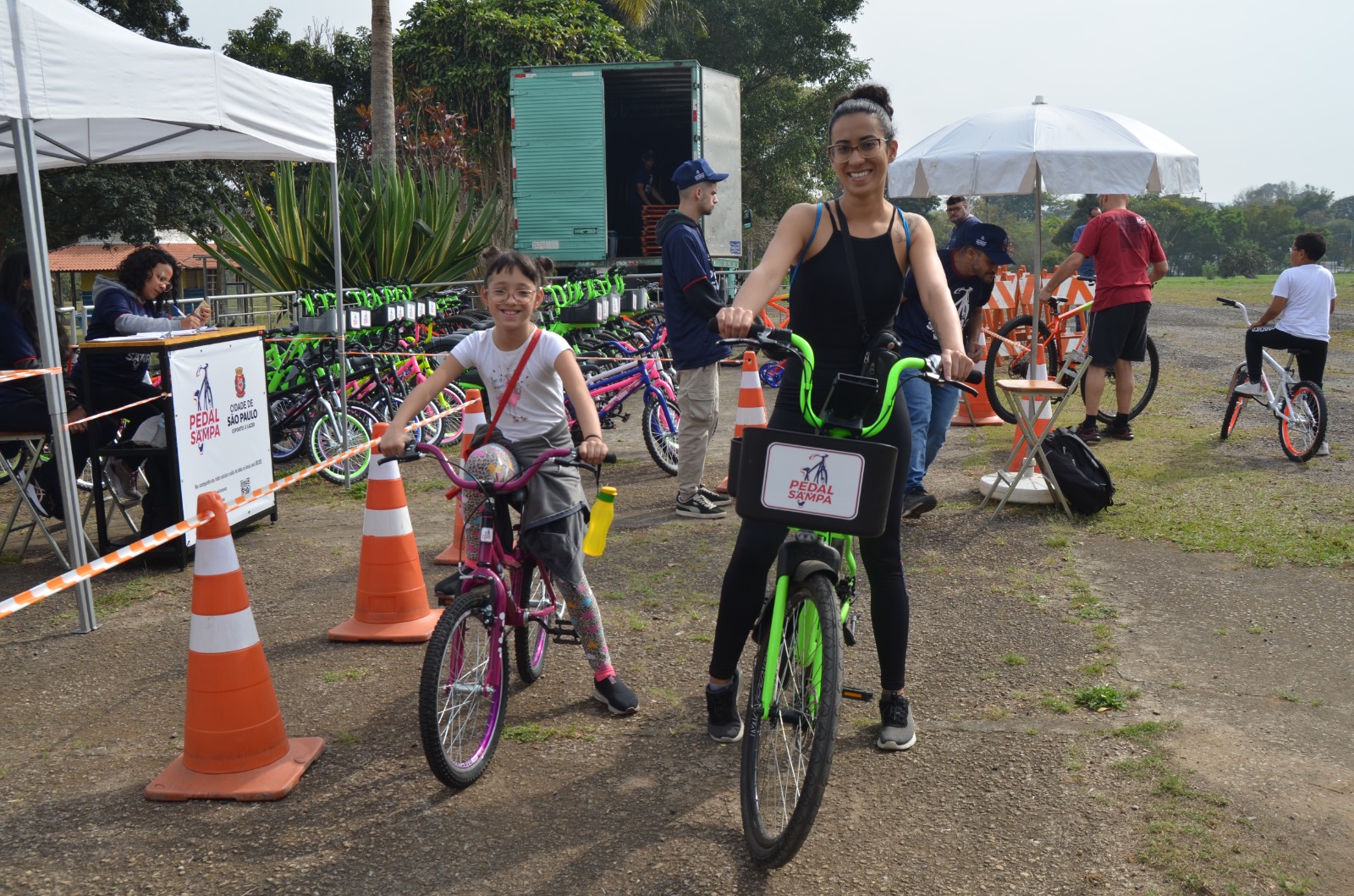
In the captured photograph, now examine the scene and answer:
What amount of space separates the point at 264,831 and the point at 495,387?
1.62 metres

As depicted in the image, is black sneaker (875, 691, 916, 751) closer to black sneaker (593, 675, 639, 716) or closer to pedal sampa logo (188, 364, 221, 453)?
black sneaker (593, 675, 639, 716)

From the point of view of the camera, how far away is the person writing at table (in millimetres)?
6332

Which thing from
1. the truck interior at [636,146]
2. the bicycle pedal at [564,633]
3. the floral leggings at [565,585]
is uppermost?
the truck interior at [636,146]

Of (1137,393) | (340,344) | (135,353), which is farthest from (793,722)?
(1137,393)

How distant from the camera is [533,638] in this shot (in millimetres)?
4445

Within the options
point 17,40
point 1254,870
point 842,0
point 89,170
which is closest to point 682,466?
point 17,40

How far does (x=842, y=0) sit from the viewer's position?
36.1m

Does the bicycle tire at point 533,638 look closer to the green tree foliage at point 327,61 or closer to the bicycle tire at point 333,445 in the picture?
the bicycle tire at point 333,445

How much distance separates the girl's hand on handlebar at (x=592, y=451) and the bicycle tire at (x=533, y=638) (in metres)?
0.61

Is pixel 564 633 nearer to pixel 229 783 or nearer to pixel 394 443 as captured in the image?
pixel 394 443

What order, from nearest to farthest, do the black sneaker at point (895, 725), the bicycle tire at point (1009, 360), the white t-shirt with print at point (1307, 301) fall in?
the black sneaker at point (895, 725)
the white t-shirt with print at point (1307, 301)
the bicycle tire at point (1009, 360)

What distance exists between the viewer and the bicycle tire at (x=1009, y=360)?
10.3 m

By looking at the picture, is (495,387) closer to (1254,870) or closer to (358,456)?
(1254,870)

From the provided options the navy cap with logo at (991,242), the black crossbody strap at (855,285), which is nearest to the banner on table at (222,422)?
the black crossbody strap at (855,285)
